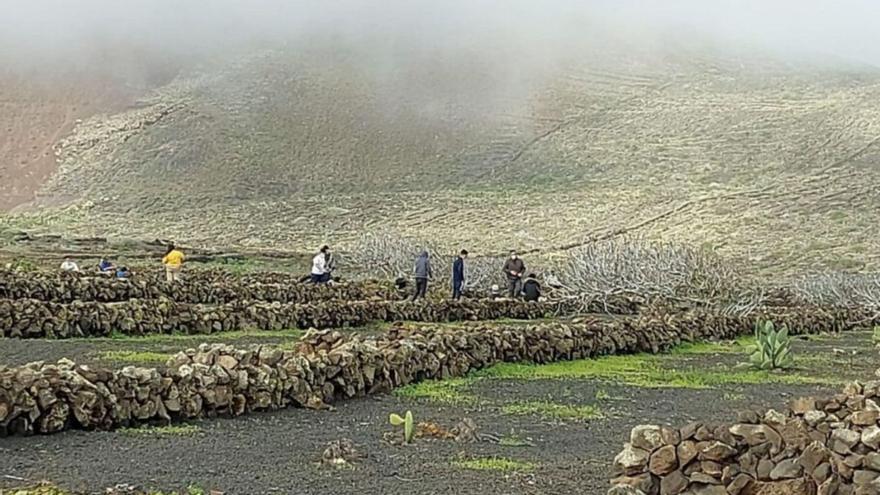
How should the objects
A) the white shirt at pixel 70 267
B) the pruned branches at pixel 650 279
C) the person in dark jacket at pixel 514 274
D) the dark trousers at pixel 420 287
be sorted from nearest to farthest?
the white shirt at pixel 70 267 → the dark trousers at pixel 420 287 → the pruned branches at pixel 650 279 → the person in dark jacket at pixel 514 274

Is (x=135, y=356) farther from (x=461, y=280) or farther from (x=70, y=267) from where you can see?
(x=70, y=267)

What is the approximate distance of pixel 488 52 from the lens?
11675 centimetres

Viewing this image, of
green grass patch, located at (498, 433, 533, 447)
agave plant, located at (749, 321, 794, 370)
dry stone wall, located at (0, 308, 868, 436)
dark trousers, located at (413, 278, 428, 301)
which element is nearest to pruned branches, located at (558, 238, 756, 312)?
dark trousers, located at (413, 278, 428, 301)

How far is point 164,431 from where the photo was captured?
11.6 m

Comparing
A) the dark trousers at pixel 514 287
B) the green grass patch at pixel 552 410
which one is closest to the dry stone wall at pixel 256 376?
the green grass patch at pixel 552 410

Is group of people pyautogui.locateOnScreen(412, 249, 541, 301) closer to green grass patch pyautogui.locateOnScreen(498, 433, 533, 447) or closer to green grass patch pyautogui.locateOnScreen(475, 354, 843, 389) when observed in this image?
green grass patch pyautogui.locateOnScreen(475, 354, 843, 389)

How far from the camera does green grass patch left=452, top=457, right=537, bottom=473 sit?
408 inches

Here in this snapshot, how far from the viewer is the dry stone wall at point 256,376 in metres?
11.1

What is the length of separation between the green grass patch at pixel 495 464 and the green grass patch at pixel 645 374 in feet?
22.1

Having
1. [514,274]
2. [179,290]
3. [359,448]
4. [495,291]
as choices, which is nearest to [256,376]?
[359,448]

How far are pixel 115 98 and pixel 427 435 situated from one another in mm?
100195

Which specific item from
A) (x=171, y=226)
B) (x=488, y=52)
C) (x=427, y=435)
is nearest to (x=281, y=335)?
(x=427, y=435)

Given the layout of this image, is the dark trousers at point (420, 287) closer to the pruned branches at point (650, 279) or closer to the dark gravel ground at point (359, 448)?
the pruned branches at point (650, 279)

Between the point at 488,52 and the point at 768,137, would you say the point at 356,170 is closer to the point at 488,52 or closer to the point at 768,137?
the point at 768,137
